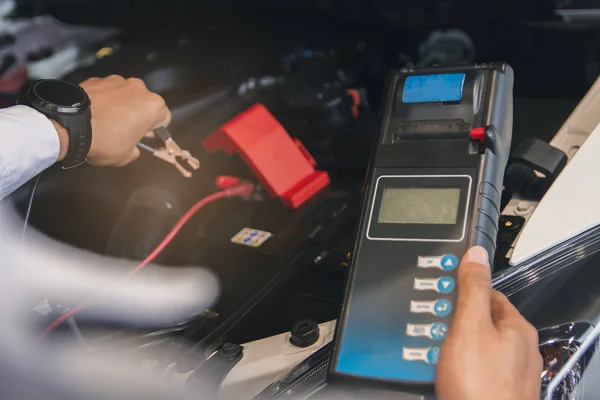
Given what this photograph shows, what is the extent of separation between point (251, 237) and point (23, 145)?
0.96ft

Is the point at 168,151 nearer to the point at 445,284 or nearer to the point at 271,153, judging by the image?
the point at 271,153

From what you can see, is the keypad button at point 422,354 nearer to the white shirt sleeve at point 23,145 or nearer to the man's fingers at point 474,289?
the man's fingers at point 474,289

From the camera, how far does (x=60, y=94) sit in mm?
685

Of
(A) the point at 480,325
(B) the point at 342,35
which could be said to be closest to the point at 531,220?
(A) the point at 480,325

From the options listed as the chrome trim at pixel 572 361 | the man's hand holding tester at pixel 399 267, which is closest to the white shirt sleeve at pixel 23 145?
the man's hand holding tester at pixel 399 267

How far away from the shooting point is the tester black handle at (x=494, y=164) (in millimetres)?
539

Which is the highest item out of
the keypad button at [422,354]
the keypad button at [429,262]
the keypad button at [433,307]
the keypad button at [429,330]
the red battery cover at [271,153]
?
the keypad button at [429,262]

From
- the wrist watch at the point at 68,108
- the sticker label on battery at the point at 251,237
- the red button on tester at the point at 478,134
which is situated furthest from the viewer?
the sticker label on battery at the point at 251,237

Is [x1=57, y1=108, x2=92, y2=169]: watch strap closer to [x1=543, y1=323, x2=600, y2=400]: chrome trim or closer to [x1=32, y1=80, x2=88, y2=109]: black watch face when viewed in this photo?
[x1=32, y1=80, x2=88, y2=109]: black watch face

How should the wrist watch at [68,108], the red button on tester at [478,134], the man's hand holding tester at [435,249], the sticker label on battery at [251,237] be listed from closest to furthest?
the man's hand holding tester at [435,249] → the red button on tester at [478,134] → the wrist watch at [68,108] → the sticker label on battery at [251,237]

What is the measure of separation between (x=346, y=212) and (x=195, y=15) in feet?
2.08

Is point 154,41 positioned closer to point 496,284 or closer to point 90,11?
point 90,11

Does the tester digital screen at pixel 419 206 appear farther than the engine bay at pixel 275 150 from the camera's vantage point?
No

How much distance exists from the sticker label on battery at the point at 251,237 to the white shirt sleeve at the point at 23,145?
9.5 inches
